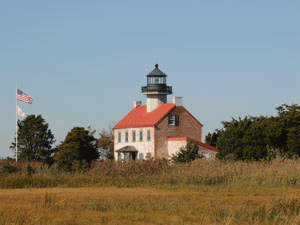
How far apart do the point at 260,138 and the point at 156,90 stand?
798 inches

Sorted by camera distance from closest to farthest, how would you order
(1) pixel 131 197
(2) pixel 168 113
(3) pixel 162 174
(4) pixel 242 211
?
1. (4) pixel 242 211
2. (1) pixel 131 197
3. (3) pixel 162 174
4. (2) pixel 168 113

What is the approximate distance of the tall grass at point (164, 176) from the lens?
90.7 ft

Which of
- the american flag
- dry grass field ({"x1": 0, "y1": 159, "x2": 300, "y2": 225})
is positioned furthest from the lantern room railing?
dry grass field ({"x1": 0, "y1": 159, "x2": 300, "y2": 225})

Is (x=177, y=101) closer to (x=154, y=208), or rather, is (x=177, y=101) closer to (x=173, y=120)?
(x=173, y=120)

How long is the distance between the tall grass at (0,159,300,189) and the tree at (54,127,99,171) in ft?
76.0

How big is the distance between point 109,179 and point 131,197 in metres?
7.73

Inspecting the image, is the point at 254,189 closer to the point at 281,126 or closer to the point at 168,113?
the point at 281,126

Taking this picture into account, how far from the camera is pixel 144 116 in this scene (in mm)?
69812

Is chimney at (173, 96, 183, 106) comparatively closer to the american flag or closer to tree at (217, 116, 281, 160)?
tree at (217, 116, 281, 160)

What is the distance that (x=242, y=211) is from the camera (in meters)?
15.7

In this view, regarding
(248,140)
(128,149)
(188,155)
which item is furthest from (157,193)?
(128,149)

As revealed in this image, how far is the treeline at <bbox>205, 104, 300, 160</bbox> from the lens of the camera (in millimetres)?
49525

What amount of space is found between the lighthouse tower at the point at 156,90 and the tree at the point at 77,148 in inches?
457

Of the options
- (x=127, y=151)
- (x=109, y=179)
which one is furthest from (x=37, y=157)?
(x=109, y=179)
